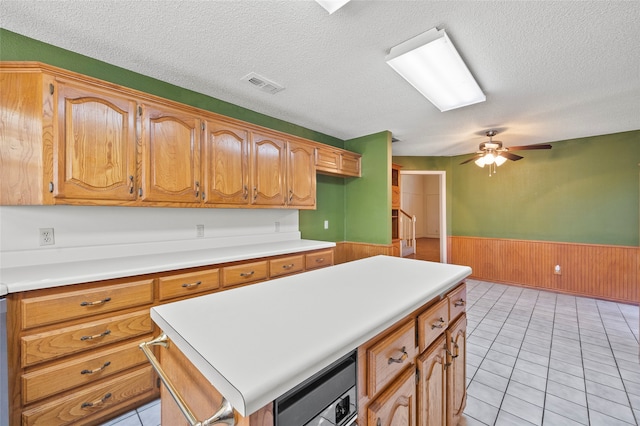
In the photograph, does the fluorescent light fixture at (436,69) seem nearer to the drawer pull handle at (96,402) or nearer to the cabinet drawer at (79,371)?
the cabinet drawer at (79,371)

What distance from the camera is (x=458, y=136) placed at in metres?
3.89

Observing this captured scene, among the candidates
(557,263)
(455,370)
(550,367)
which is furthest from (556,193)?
(455,370)

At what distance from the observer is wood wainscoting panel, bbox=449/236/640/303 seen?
3.69 m

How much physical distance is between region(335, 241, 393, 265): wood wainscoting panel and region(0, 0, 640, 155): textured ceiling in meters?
1.74

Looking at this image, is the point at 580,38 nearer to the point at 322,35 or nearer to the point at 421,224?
the point at 322,35

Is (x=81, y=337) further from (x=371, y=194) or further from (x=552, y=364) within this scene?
(x=552, y=364)

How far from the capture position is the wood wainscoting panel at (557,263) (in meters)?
3.69

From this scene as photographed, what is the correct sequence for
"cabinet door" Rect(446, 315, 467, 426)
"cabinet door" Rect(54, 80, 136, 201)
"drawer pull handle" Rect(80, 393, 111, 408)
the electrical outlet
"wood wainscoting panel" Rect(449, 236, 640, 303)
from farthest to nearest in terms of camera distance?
1. "wood wainscoting panel" Rect(449, 236, 640, 303)
2. the electrical outlet
3. "cabinet door" Rect(54, 80, 136, 201)
4. "drawer pull handle" Rect(80, 393, 111, 408)
5. "cabinet door" Rect(446, 315, 467, 426)

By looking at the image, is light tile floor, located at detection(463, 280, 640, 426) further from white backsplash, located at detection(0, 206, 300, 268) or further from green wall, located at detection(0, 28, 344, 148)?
green wall, located at detection(0, 28, 344, 148)

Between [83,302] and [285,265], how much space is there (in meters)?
1.41

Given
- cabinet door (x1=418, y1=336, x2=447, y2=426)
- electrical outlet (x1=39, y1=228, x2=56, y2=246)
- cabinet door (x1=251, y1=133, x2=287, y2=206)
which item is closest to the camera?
cabinet door (x1=418, y1=336, x2=447, y2=426)

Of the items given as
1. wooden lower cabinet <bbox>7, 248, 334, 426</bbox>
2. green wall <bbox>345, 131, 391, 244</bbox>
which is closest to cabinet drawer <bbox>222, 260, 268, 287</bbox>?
wooden lower cabinet <bbox>7, 248, 334, 426</bbox>

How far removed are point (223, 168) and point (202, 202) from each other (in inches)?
13.9

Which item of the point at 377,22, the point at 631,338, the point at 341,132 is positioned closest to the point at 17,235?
the point at 377,22
